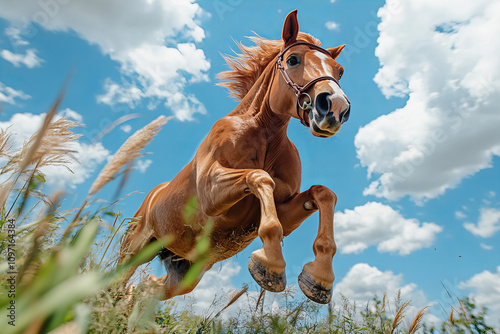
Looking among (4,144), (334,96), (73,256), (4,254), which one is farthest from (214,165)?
(73,256)

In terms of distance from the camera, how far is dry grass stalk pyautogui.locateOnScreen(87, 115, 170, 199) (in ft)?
4.09

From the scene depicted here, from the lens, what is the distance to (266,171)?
3.89m

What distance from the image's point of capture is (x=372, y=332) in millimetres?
3533

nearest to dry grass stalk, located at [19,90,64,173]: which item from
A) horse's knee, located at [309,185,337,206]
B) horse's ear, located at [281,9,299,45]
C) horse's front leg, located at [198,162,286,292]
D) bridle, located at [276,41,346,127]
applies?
horse's front leg, located at [198,162,286,292]

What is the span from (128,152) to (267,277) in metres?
1.55

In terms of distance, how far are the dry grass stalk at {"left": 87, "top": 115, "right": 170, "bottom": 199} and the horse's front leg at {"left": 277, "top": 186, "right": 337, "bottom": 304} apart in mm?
1748

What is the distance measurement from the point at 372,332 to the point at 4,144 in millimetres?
3800

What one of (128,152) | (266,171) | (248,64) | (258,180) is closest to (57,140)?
(128,152)

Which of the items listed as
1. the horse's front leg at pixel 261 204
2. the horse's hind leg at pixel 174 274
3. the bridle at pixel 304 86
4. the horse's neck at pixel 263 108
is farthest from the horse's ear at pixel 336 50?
the horse's hind leg at pixel 174 274

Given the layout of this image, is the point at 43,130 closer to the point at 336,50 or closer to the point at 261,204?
the point at 261,204

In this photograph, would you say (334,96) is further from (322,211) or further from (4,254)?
(4,254)

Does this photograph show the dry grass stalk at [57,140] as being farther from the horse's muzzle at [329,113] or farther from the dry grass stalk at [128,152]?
the horse's muzzle at [329,113]

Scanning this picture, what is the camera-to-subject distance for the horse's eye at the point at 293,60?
3.58 metres

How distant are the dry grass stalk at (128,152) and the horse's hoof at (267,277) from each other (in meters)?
1.38
